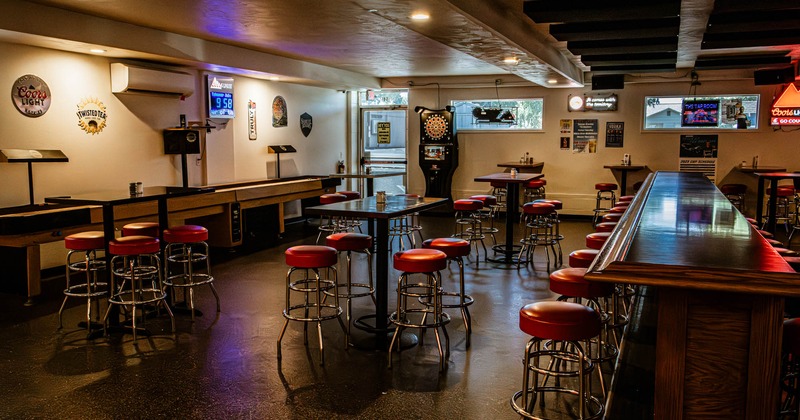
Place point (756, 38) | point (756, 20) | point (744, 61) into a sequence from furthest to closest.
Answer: point (744, 61) → point (756, 38) → point (756, 20)

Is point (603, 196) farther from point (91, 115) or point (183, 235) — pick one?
point (91, 115)

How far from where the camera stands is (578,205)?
1149 centimetres

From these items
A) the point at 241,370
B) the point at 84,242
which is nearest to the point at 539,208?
the point at 241,370

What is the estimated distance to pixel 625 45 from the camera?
672 centimetres

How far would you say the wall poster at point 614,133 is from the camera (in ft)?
36.3

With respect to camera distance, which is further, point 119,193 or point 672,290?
point 119,193

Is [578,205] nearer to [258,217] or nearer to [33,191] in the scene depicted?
[258,217]

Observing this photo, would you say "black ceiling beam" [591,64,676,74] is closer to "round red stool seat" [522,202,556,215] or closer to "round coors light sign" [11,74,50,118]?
"round red stool seat" [522,202,556,215]

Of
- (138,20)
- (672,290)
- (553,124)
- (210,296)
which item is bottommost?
(210,296)

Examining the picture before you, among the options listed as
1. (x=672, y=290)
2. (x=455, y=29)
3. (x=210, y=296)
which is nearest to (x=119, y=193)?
(x=210, y=296)

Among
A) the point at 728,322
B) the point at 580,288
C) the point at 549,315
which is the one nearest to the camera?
the point at 728,322

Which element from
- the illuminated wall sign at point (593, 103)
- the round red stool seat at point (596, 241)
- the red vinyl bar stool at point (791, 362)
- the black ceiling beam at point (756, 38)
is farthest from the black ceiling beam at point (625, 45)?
the red vinyl bar stool at point (791, 362)

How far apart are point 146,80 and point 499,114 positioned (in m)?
6.68

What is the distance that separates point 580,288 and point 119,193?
3.76 m
